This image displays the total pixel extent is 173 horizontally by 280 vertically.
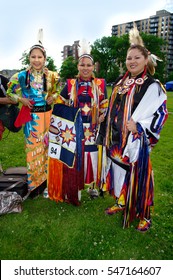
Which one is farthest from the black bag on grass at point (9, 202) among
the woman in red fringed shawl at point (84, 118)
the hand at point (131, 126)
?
the hand at point (131, 126)

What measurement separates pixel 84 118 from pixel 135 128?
3.19 feet

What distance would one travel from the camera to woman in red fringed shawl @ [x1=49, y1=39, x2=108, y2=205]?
11.9ft

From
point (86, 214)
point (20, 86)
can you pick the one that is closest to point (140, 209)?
point (86, 214)

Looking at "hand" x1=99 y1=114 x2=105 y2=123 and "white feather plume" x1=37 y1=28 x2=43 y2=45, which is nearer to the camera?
"hand" x1=99 y1=114 x2=105 y2=123

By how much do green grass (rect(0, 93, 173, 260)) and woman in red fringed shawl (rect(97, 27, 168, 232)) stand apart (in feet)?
0.77

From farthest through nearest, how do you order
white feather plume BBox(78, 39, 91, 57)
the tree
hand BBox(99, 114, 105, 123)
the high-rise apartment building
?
1. the high-rise apartment building
2. the tree
3. white feather plume BBox(78, 39, 91, 57)
4. hand BBox(99, 114, 105, 123)

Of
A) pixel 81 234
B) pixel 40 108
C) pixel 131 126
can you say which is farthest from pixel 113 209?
pixel 40 108

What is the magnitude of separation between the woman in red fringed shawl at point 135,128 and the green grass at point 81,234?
24 centimetres

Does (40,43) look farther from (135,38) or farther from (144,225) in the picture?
(144,225)

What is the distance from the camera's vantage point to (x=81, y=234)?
3.24 m

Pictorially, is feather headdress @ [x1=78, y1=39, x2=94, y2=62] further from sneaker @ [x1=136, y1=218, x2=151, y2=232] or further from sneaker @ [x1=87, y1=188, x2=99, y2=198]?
sneaker @ [x1=136, y1=218, x2=151, y2=232]

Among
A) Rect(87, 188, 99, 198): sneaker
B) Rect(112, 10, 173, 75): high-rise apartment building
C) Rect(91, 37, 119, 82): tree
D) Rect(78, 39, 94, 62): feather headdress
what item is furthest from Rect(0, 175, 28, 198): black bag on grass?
Rect(112, 10, 173, 75): high-rise apartment building

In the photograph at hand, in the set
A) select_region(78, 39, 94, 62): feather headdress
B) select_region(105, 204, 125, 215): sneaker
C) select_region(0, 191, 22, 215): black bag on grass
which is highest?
select_region(78, 39, 94, 62): feather headdress

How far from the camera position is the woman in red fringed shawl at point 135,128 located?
2.88 meters
